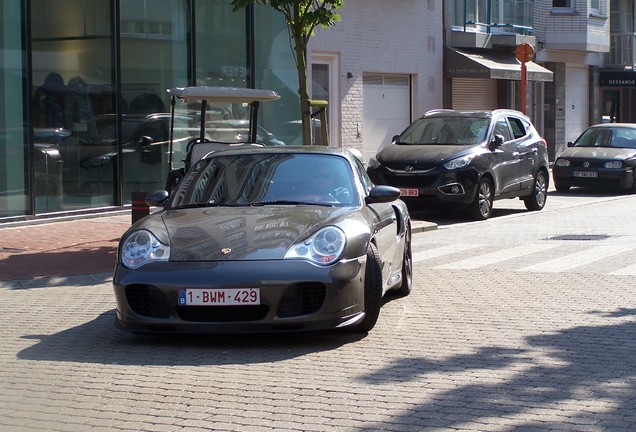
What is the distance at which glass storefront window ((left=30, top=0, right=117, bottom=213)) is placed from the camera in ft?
58.3

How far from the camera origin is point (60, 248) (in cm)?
1454

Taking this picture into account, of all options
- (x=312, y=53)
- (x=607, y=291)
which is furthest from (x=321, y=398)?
(x=312, y=53)

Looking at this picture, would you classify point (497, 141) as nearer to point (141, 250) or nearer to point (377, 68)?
point (377, 68)

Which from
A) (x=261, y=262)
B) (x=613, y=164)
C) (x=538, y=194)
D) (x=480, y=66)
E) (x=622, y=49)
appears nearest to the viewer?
(x=261, y=262)

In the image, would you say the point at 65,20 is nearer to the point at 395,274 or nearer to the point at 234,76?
the point at 234,76

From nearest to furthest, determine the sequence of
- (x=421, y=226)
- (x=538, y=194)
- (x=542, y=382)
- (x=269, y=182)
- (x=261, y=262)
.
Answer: (x=542, y=382) → (x=261, y=262) → (x=269, y=182) → (x=421, y=226) → (x=538, y=194)

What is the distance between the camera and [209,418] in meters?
6.12

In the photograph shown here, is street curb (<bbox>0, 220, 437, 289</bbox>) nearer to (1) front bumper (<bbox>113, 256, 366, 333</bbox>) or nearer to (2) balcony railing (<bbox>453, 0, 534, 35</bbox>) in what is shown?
(1) front bumper (<bbox>113, 256, 366, 333</bbox>)

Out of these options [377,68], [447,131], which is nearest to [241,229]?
[447,131]

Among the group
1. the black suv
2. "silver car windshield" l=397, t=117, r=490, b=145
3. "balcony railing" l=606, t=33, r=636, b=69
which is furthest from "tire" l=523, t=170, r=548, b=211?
"balcony railing" l=606, t=33, r=636, b=69

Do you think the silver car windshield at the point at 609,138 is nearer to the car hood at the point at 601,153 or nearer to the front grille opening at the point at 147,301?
the car hood at the point at 601,153

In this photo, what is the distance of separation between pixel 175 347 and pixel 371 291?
4.73 ft

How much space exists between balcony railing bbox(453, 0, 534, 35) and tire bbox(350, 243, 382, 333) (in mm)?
22708

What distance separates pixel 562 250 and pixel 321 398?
8.13 m
